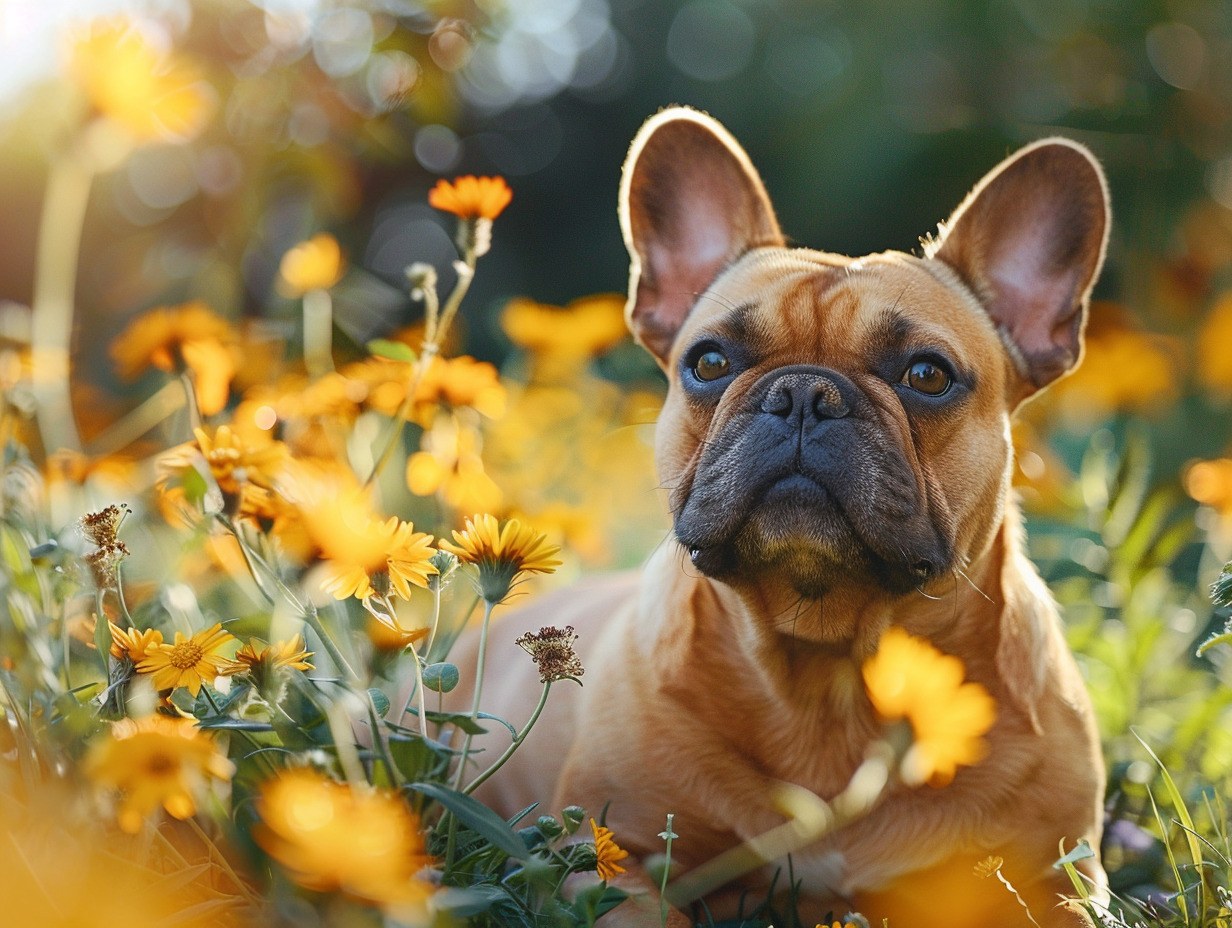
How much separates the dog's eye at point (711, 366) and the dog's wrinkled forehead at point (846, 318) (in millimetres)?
35

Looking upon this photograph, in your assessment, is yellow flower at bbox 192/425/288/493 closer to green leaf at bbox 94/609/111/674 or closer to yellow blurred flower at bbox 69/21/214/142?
green leaf at bbox 94/609/111/674

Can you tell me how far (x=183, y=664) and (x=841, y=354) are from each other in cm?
138

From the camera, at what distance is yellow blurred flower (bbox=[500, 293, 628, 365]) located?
11.3ft

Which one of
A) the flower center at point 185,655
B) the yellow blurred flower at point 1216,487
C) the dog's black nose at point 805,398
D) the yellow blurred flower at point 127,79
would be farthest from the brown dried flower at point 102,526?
the yellow blurred flower at point 1216,487

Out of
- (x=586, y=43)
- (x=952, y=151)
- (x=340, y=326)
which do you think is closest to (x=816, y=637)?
(x=340, y=326)

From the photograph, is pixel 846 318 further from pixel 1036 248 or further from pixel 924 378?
pixel 1036 248

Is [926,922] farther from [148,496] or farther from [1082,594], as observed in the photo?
[148,496]

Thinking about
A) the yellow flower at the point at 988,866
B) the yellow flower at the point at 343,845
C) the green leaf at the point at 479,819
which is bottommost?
the yellow flower at the point at 988,866

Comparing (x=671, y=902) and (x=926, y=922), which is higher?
(x=671, y=902)

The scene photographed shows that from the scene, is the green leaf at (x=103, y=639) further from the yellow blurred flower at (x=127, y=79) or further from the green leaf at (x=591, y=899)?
the yellow blurred flower at (x=127, y=79)

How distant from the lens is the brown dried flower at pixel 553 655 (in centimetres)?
162

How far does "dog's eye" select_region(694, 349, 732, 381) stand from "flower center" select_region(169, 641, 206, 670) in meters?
1.18

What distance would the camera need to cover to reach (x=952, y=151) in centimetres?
491

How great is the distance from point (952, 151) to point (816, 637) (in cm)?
345
